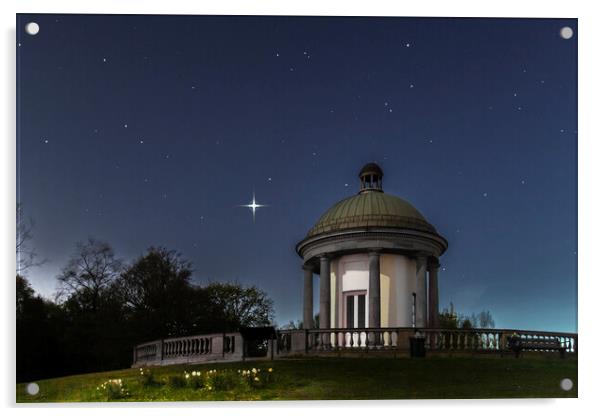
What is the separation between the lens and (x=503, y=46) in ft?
48.4

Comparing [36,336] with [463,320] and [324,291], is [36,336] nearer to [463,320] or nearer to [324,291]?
[324,291]

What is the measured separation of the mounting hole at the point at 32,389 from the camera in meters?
13.7

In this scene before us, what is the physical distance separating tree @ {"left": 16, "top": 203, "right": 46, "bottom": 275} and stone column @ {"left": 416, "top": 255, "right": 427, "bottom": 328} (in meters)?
7.67

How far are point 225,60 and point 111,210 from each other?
10.1 feet

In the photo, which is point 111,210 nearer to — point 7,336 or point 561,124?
point 7,336

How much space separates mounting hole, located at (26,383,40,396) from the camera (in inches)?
539

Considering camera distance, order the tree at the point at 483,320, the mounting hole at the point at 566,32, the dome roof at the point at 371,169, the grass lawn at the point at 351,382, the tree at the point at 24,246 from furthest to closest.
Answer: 1. the dome roof at the point at 371,169
2. the tree at the point at 483,320
3. the mounting hole at the point at 566,32
4. the grass lawn at the point at 351,382
5. the tree at the point at 24,246

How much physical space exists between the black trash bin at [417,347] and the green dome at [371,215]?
214 centimetres

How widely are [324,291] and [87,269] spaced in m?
5.34

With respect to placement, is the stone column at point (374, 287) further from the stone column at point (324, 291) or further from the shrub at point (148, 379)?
the shrub at point (148, 379)

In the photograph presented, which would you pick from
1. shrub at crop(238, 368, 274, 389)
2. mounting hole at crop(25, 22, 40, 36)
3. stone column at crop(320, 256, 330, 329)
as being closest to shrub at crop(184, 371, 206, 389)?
shrub at crop(238, 368, 274, 389)

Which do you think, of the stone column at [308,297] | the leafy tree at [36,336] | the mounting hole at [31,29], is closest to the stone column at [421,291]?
the stone column at [308,297]

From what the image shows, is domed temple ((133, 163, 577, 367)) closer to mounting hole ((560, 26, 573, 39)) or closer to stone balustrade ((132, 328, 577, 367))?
stone balustrade ((132, 328, 577, 367))
